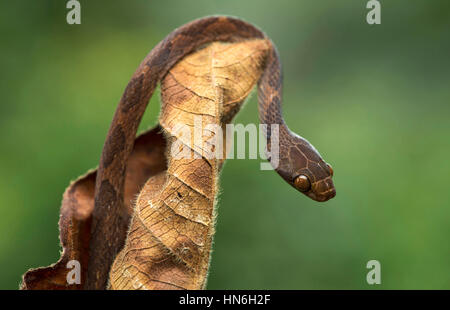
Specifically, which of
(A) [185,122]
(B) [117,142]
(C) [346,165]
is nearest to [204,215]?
(A) [185,122]

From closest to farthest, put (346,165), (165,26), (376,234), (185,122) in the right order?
(185,122)
(376,234)
(346,165)
(165,26)

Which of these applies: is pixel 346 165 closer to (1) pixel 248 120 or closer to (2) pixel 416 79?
(1) pixel 248 120

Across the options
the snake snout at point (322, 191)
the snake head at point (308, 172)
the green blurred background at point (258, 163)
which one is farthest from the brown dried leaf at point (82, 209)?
the green blurred background at point (258, 163)

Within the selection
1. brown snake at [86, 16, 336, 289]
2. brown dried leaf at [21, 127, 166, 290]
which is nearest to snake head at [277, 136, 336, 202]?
brown snake at [86, 16, 336, 289]

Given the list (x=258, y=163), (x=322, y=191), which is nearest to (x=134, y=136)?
(x=322, y=191)

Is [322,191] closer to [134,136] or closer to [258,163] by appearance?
[134,136]

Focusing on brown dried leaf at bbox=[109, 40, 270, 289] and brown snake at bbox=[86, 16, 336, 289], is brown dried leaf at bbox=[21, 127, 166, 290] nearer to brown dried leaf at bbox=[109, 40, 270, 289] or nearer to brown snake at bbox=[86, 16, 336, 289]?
brown snake at bbox=[86, 16, 336, 289]
